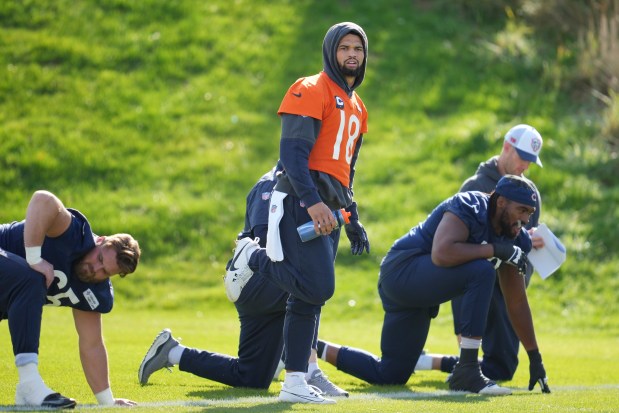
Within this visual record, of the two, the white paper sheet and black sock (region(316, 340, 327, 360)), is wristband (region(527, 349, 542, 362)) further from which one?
black sock (region(316, 340, 327, 360))

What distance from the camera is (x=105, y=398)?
20.4 feet

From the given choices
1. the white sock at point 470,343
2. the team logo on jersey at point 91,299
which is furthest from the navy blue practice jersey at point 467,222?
the team logo on jersey at point 91,299

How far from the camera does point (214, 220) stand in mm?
16031

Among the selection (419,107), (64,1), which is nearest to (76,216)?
(419,107)

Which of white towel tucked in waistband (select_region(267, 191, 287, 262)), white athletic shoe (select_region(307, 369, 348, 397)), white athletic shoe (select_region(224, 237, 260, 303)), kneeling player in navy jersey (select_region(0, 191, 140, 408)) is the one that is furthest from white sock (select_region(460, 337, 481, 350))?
kneeling player in navy jersey (select_region(0, 191, 140, 408))

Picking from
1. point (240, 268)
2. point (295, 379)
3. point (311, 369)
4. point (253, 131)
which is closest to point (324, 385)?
point (311, 369)

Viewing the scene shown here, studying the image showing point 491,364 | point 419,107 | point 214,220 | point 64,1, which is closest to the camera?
point 491,364

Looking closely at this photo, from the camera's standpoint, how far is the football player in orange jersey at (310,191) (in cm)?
635

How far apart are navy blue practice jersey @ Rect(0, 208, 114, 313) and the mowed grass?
0.59m

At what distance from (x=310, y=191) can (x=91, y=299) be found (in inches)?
55.3

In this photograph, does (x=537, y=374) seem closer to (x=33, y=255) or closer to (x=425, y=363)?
(x=425, y=363)

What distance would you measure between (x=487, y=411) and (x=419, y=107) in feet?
42.0

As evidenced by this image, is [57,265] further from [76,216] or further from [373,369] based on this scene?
[373,369]

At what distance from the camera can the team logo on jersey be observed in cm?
628
